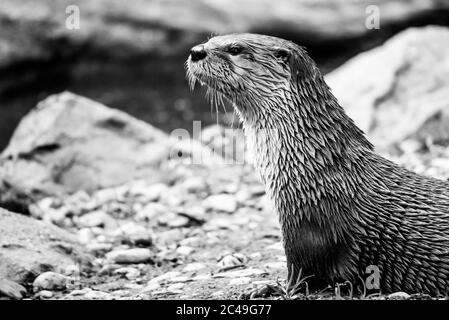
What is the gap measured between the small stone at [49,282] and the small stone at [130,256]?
1.56 feet

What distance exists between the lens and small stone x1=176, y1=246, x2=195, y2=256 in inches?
164

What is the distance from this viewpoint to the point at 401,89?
600 centimetres

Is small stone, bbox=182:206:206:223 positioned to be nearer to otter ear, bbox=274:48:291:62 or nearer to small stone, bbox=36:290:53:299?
small stone, bbox=36:290:53:299

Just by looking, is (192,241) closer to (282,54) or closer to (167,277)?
(167,277)

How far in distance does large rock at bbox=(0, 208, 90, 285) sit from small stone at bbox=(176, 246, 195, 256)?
0.50 metres

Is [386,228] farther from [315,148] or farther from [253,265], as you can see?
[253,265]

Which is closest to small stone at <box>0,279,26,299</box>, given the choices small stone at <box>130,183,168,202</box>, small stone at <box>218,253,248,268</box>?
small stone at <box>218,253,248,268</box>

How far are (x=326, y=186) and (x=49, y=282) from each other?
1378mm

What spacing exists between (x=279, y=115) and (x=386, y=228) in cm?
→ 65

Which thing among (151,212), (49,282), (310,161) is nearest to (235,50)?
(310,161)

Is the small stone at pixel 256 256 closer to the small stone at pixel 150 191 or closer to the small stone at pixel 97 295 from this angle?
the small stone at pixel 97 295

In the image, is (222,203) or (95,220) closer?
(95,220)

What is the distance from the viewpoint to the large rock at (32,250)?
3.59m
